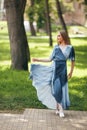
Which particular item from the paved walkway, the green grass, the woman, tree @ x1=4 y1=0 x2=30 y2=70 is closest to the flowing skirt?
the woman

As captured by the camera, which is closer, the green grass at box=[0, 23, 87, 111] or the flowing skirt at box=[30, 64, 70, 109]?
the flowing skirt at box=[30, 64, 70, 109]

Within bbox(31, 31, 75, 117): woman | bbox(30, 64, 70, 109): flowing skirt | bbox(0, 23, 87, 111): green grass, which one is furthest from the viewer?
bbox(0, 23, 87, 111): green grass

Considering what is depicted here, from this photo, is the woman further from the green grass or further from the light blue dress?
the green grass

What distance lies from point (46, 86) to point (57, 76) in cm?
33

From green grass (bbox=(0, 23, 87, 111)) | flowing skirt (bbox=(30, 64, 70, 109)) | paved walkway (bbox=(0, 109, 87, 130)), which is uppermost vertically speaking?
flowing skirt (bbox=(30, 64, 70, 109))

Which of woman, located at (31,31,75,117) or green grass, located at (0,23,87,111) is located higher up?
woman, located at (31,31,75,117)

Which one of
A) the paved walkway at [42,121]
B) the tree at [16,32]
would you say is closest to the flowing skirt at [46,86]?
the paved walkway at [42,121]

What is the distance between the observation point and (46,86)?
31.8ft

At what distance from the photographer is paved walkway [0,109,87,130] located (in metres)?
8.63

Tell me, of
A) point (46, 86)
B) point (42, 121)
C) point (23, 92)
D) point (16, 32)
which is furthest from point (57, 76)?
point (16, 32)

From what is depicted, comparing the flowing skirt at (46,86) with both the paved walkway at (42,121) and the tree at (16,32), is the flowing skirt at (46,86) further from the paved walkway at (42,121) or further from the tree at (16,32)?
the tree at (16,32)

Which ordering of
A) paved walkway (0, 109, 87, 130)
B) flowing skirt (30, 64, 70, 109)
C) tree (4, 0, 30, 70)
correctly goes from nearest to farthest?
1. paved walkway (0, 109, 87, 130)
2. flowing skirt (30, 64, 70, 109)
3. tree (4, 0, 30, 70)

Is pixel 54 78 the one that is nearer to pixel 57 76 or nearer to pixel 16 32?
pixel 57 76

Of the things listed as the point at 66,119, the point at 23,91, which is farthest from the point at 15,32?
the point at 66,119
